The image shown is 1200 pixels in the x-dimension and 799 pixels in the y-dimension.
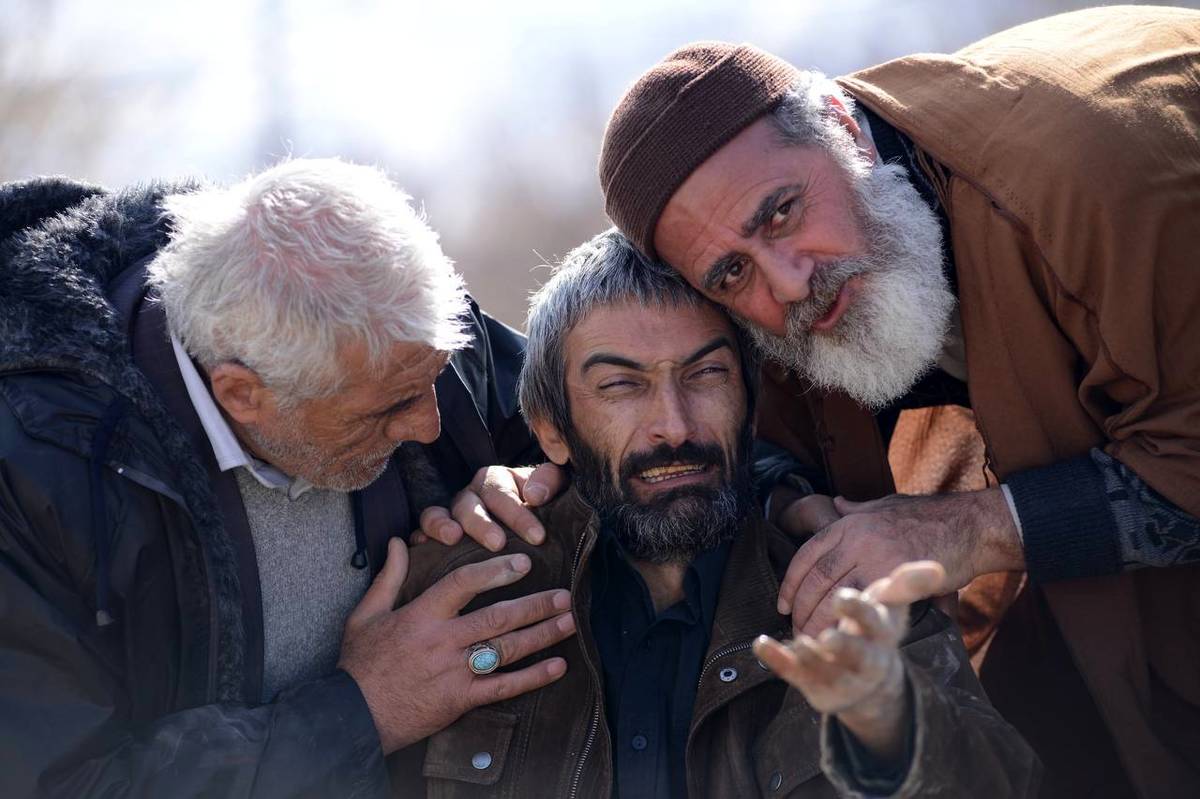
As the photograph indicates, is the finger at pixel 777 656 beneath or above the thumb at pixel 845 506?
above

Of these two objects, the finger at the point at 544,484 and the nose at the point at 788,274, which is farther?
the finger at the point at 544,484

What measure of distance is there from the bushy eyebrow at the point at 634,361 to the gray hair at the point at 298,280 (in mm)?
428

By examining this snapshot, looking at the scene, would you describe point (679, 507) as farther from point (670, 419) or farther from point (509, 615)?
point (509, 615)

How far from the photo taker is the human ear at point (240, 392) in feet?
10.2

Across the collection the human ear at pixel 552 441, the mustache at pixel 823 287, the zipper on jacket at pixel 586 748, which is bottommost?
the zipper on jacket at pixel 586 748

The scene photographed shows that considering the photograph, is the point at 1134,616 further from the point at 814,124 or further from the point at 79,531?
the point at 79,531

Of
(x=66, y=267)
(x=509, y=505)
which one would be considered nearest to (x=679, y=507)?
(x=509, y=505)

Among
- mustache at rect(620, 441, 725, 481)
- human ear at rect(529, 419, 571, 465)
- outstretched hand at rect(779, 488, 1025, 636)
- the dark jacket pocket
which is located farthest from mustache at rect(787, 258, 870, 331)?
the dark jacket pocket

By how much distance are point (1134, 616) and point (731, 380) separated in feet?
3.78

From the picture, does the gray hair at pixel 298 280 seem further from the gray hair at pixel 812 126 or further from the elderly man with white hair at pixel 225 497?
the gray hair at pixel 812 126

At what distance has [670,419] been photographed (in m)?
3.28

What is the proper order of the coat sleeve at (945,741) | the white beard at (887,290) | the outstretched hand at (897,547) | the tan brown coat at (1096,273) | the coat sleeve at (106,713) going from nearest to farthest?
the coat sleeve at (945,741) → the coat sleeve at (106,713) → the tan brown coat at (1096,273) → the outstretched hand at (897,547) → the white beard at (887,290)

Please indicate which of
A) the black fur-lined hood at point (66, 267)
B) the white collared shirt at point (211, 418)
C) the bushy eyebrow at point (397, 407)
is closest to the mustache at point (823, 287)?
the bushy eyebrow at point (397, 407)

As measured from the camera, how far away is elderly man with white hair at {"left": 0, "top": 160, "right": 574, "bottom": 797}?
282cm
